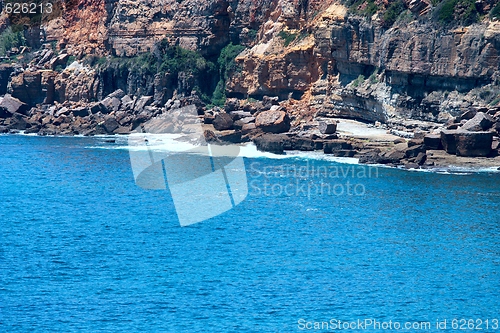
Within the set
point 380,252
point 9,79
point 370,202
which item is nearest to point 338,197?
point 370,202

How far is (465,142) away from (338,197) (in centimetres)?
1419

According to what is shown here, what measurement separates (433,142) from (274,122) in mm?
18721

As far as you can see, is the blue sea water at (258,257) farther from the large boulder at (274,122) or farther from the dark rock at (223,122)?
the dark rock at (223,122)

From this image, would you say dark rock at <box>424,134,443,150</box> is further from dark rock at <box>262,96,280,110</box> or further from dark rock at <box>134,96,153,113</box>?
dark rock at <box>134,96,153,113</box>

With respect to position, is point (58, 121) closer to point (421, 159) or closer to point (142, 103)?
point (142, 103)

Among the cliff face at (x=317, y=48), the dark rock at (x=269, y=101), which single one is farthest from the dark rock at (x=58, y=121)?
the dark rock at (x=269, y=101)

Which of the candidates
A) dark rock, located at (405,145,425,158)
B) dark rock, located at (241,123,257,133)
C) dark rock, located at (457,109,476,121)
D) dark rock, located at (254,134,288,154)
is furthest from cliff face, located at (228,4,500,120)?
dark rock, located at (254,134,288,154)

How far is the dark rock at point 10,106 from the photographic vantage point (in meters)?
86.7

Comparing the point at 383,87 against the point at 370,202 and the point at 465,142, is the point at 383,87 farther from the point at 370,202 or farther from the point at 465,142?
the point at 370,202

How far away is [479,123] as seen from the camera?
48.8 meters

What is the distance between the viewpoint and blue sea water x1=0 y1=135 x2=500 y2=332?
23.7 metres

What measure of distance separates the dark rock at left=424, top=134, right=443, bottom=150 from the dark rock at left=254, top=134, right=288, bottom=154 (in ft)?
48.8

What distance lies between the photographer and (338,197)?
42500mm

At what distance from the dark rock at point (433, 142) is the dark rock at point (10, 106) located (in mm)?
62480
